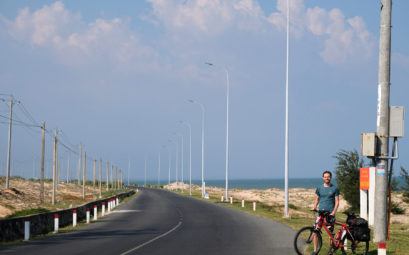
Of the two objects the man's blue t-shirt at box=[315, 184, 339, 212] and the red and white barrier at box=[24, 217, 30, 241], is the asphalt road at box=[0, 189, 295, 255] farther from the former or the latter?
the man's blue t-shirt at box=[315, 184, 339, 212]

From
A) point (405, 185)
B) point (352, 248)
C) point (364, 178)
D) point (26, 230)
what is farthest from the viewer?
point (405, 185)

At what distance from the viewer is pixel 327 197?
547 inches

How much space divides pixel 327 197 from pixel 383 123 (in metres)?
2.43

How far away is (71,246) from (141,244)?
203cm

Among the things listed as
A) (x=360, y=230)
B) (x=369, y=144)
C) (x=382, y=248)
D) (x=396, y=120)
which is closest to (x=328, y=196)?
(x=360, y=230)

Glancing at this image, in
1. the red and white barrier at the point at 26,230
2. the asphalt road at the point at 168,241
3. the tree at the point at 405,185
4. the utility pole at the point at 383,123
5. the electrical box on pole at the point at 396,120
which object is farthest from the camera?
the tree at the point at 405,185

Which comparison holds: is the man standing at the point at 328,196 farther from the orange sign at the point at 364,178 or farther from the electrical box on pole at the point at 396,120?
the orange sign at the point at 364,178

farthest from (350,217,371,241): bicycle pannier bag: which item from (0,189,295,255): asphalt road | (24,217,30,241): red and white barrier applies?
(24,217,30,241): red and white barrier

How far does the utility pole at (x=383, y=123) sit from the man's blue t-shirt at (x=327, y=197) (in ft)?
3.98

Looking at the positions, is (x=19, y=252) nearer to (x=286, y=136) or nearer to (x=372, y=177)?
(x=372, y=177)

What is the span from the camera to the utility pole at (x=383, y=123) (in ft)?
47.0

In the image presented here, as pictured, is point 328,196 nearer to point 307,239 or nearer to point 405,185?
point 307,239

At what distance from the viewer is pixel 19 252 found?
1572 cm

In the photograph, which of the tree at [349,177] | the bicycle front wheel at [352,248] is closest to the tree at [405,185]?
the tree at [349,177]
